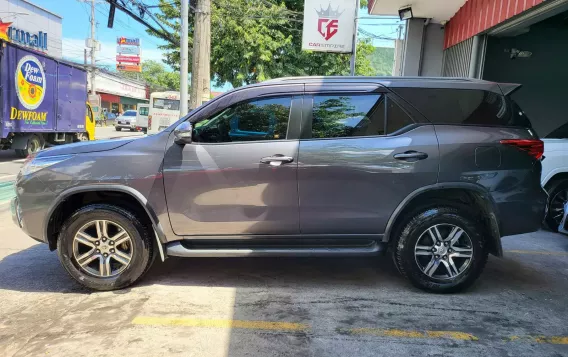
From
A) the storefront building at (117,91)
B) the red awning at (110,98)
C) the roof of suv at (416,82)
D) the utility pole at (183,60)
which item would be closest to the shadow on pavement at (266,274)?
the roof of suv at (416,82)

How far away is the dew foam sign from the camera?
11.8m

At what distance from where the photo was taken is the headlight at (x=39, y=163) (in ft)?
12.4

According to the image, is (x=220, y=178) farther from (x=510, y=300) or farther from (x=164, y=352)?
(x=510, y=300)

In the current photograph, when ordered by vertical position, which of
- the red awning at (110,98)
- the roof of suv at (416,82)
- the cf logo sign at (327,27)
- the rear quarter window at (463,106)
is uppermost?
the cf logo sign at (327,27)

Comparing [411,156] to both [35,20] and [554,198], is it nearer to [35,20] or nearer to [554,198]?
[554,198]

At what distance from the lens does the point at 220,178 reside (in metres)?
3.76

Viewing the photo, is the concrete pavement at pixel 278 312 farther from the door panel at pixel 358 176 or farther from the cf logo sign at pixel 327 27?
the cf logo sign at pixel 327 27

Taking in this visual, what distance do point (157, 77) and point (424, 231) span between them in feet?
262

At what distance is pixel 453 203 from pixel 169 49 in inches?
837

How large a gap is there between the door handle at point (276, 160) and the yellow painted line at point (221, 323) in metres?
1.33

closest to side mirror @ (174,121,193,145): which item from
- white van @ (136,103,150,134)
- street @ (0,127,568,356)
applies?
street @ (0,127,568,356)

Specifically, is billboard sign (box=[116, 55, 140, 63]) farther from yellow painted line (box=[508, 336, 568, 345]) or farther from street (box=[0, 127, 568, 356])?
yellow painted line (box=[508, 336, 568, 345])

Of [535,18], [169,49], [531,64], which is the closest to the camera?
[535,18]

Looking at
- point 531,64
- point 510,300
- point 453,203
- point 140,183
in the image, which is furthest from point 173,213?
point 531,64
